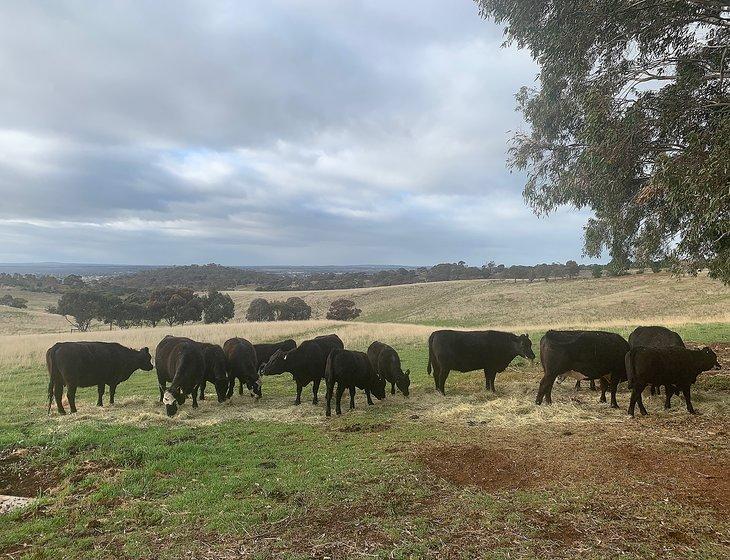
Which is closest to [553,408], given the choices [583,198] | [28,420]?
[583,198]

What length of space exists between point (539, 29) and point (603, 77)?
2.11 metres

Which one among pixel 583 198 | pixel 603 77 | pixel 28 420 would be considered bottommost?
pixel 28 420

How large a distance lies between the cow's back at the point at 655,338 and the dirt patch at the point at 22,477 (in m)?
12.9

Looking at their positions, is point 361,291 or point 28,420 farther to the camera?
point 361,291

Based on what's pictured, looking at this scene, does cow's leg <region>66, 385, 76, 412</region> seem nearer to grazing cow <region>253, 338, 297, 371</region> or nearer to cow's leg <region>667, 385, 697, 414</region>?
grazing cow <region>253, 338, 297, 371</region>

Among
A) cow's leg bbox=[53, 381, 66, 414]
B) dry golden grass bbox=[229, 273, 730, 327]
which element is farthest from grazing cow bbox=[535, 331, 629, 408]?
dry golden grass bbox=[229, 273, 730, 327]

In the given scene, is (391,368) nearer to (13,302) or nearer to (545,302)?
(545,302)

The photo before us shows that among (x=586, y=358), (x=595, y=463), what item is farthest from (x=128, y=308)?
(x=595, y=463)

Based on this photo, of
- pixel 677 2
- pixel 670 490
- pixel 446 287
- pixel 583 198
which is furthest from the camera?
pixel 446 287

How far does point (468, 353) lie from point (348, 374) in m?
3.60

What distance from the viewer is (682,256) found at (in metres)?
12.0

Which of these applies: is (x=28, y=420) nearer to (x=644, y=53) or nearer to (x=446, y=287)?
(x=644, y=53)

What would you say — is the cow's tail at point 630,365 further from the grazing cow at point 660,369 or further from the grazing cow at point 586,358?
the grazing cow at point 586,358

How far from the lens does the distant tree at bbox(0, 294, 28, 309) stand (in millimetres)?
74600
